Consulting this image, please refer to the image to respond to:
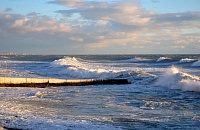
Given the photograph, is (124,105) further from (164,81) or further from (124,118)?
(164,81)

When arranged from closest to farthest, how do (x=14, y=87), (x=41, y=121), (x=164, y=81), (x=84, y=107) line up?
(x=41, y=121), (x=84, y=107), (x=14, y=87), (x=164, y=81)

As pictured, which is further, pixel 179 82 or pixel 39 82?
pixel 179 82

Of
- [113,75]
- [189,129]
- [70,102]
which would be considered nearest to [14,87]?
[70,102]

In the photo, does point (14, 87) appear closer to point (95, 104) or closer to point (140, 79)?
point (95, 104)

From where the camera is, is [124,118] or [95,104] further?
[95,104]

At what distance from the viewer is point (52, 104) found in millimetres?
12500

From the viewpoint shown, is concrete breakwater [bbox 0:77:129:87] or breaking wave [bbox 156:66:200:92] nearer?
breaking wave [bbox 156:66:200:92]

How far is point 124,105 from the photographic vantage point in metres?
12.4

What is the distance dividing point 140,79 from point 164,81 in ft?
11.6

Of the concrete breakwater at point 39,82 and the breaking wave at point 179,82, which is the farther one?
the concrete breakwater at point 39,82

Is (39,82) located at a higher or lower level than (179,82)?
higher

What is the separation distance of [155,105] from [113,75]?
19059mm

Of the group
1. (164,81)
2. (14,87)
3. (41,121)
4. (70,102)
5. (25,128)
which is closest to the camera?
(25,128)

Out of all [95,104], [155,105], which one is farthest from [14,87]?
[155,105]
